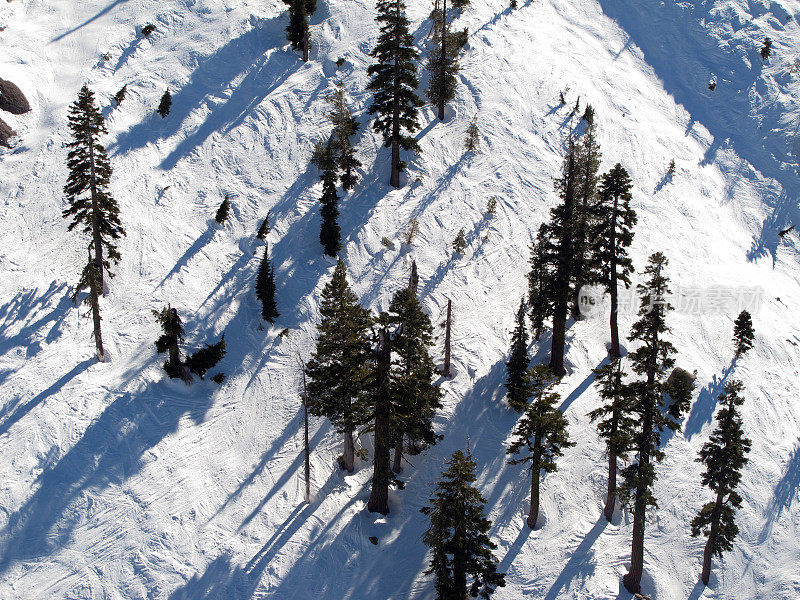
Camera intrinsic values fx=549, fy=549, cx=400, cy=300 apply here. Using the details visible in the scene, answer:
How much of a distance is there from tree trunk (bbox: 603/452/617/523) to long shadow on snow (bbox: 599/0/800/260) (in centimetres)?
3106

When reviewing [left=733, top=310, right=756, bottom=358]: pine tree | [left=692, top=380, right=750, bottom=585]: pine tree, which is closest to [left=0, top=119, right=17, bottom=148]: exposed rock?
[left=692, top=380, right=750, bottom=585]: pine tree

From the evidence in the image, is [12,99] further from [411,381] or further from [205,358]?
[411,381]

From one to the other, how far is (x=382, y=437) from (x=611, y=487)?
1126 cm

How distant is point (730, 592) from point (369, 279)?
1002 inches

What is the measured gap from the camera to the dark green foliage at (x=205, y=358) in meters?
30.2

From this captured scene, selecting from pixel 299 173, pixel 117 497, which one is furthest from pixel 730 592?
pixel 299 173

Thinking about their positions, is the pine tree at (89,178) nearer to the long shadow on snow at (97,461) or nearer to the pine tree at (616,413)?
the long shadow on snow at (97,461)

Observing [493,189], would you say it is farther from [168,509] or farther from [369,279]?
[168,509]

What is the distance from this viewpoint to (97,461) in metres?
25.8

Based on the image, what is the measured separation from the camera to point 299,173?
139 feet

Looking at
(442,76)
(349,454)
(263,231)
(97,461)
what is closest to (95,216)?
(263,231)

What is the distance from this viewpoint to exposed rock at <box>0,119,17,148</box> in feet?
129

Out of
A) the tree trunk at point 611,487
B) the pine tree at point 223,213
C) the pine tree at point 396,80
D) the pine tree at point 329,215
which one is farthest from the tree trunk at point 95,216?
the tree trunk at point 611,487

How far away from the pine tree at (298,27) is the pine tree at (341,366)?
34.8m
